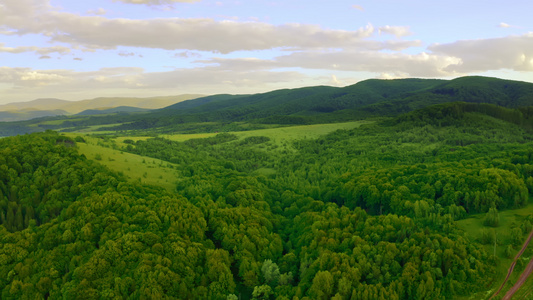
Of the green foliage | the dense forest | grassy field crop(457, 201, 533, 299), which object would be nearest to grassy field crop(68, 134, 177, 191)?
the dense forest

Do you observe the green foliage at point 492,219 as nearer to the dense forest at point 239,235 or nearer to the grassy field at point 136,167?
the dense forest at point 239,235

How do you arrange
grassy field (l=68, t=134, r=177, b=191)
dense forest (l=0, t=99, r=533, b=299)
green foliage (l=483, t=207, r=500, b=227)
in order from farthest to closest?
grassy field (l=68, t=134, r=177, b=191), green foliage (l=483, t=207, r=500, b=227), dense forest (l=0, t=99, r=533, b=299)

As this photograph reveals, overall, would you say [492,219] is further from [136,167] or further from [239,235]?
[136,167]

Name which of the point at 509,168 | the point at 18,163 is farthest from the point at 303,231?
the point at 18,163

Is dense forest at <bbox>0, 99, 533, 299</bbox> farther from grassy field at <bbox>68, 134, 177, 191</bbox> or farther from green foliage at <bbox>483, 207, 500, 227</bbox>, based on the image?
grassy field at <bbox>68, 134, 177, 191</bbox>

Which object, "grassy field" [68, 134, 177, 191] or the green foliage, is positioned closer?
the green foliage

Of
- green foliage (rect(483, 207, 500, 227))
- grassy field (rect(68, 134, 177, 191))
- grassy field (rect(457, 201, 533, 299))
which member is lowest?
grassy field (rect(457, 201, 533, 299))

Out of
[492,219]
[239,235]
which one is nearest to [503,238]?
[492,219]

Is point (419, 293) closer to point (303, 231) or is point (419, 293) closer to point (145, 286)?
point (303, 231)
